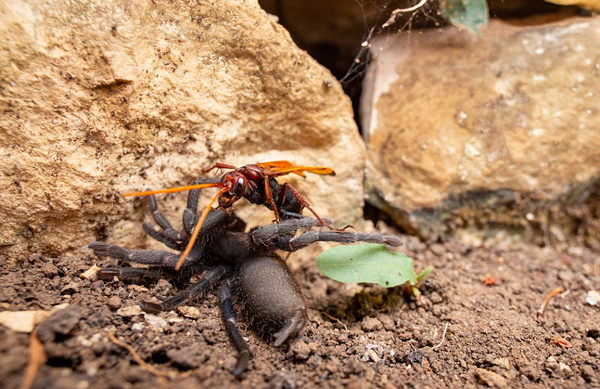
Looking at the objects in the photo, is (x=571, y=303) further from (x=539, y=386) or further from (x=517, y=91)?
(x=517, y=91)

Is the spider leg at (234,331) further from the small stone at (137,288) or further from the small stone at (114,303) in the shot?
the small stone at (114,303)

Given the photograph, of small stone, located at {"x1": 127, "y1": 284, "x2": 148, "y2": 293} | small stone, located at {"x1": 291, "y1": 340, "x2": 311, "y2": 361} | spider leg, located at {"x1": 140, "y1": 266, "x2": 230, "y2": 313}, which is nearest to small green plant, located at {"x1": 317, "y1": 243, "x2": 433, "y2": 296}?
small stone, located at {"x1": 291, "y1": 340, "x2": 311, "y2": 361}

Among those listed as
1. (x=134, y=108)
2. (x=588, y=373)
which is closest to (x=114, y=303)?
(x=134, y=108)

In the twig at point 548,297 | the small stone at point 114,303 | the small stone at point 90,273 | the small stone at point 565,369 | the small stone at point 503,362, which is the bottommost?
the twig at point 548,297

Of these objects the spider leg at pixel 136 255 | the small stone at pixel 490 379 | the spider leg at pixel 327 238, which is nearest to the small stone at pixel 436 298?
the spider leg at pixel 327 238

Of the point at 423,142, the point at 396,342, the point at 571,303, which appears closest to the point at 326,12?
the point at 423,142
